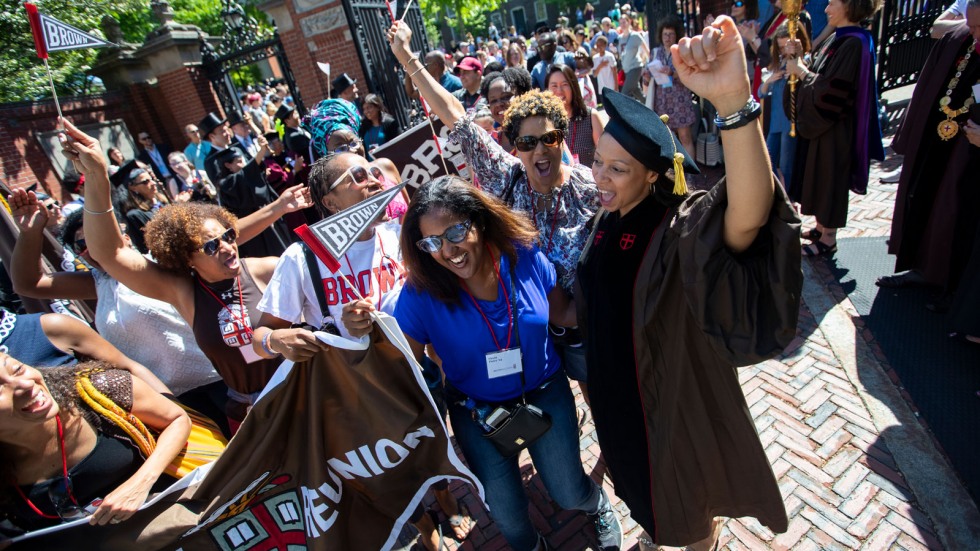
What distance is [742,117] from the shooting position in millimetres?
1280

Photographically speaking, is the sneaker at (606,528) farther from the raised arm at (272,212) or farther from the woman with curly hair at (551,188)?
the raised arm at (272,212)

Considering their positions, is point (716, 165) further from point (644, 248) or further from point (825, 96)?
point (644, 248)

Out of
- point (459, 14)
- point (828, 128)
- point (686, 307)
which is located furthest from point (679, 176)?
point (459, 14)

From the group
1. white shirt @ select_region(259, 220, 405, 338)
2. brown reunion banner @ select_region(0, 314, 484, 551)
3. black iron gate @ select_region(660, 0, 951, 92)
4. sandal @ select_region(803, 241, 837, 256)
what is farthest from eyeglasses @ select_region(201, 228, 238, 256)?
black iron gate @ select_region(660, 0, 951, 92)

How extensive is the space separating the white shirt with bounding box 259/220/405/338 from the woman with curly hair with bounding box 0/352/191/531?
0.65m

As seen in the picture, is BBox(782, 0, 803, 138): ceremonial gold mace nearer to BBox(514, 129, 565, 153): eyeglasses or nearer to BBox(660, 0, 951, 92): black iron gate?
BBox(514, 129, 565, 153): eyeglasses

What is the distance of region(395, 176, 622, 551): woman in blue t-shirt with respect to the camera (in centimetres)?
213

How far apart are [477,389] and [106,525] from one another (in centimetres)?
149

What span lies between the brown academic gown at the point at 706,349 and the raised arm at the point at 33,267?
2980 millimetres

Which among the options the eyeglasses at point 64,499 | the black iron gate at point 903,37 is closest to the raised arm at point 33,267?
the eyeglasses at point 64,499

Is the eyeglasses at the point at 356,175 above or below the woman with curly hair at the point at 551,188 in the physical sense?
above

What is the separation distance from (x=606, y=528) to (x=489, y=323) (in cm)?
129

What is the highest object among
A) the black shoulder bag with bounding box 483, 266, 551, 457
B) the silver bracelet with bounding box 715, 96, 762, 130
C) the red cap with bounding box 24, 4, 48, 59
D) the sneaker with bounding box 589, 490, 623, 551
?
the red cap with bounding box 24, 4, 48, 59

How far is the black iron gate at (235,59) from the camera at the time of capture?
9719 mm
